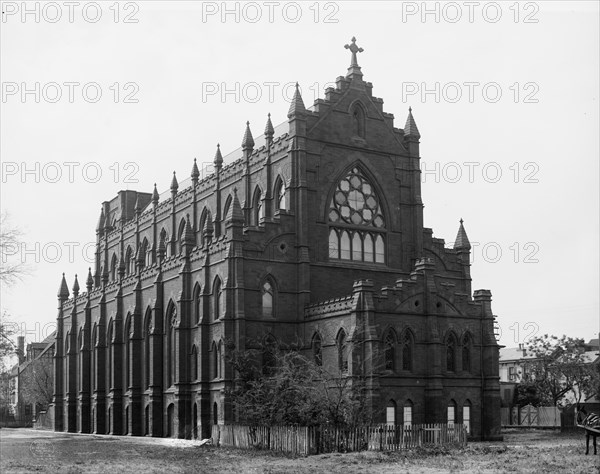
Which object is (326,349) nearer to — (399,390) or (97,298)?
(399,390)

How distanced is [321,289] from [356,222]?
5632mm

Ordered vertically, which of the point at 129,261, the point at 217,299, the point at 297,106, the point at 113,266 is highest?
the point at 297,106

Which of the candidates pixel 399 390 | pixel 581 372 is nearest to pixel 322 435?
pixel 399 390

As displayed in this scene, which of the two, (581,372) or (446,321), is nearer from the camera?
(446,321)

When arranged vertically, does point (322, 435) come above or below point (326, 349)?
below

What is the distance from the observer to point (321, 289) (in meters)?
61.4

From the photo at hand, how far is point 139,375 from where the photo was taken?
7300cm

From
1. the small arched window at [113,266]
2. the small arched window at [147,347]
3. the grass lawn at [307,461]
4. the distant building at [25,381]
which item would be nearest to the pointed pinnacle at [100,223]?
the small arched window at [113,266]

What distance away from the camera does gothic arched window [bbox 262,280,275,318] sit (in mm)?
59562

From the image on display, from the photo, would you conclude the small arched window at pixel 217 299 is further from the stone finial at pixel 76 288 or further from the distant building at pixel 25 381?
the distant building at pixel 25 381

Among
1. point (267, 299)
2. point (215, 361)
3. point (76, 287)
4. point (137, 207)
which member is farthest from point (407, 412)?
point (76, 287)

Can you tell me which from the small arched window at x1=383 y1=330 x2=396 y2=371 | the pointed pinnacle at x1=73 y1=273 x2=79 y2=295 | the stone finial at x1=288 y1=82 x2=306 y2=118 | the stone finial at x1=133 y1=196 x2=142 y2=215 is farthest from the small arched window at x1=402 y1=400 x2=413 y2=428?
the pointed pinnacle at x1=73 y1=273 x2=79 y2=295

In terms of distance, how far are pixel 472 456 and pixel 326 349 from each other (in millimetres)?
18724

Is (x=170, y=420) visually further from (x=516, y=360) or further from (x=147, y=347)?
(x=516, y=360)
